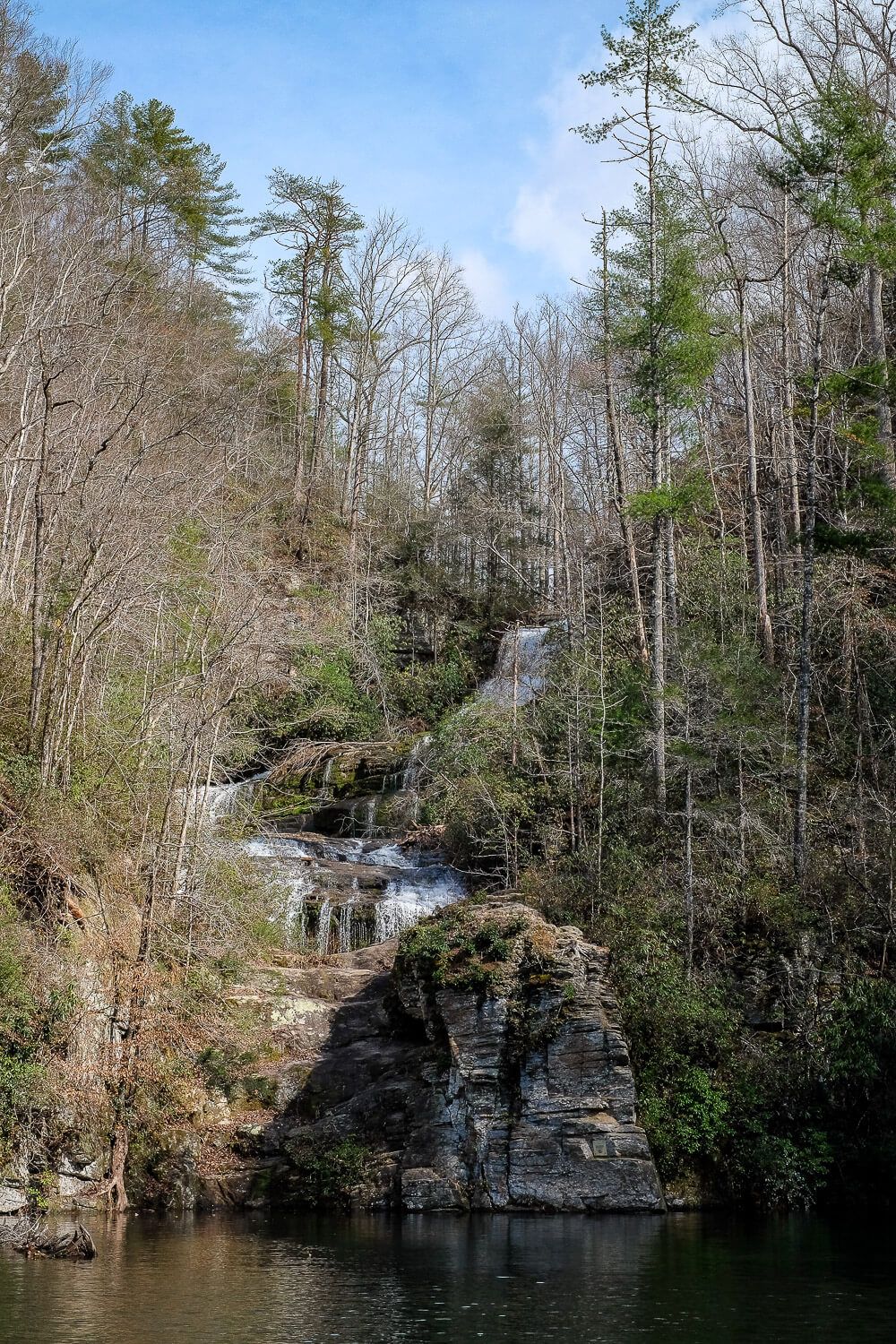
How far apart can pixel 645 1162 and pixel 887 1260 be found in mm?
3882

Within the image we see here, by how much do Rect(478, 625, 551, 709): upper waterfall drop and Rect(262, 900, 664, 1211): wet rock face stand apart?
9.58 metres

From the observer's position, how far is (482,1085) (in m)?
15.2

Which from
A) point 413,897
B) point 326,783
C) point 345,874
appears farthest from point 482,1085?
point 326,783

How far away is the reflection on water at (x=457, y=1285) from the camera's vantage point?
8227mm

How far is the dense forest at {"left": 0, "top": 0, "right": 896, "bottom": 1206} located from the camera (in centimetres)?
1541

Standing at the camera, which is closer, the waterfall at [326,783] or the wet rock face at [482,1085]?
the wet rock face at [482,1085]

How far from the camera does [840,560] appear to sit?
23.5 metres

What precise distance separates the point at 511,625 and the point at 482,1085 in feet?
58.8

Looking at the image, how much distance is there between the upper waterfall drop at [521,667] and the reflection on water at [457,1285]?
13.7 meters

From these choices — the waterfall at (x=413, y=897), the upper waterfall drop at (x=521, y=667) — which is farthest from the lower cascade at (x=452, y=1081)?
the upper waterfall drop at (x=521, y=667)

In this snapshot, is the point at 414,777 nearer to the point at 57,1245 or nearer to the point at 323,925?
the point at 323,925

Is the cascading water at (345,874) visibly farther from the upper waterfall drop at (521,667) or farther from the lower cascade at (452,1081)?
the upper waterfall drop at (521,667)

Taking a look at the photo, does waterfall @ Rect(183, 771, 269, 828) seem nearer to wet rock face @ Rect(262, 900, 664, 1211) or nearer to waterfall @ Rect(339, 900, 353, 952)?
waterfall @ Rect(339, 900, 353, 952)

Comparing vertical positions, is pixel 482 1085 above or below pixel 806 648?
below
